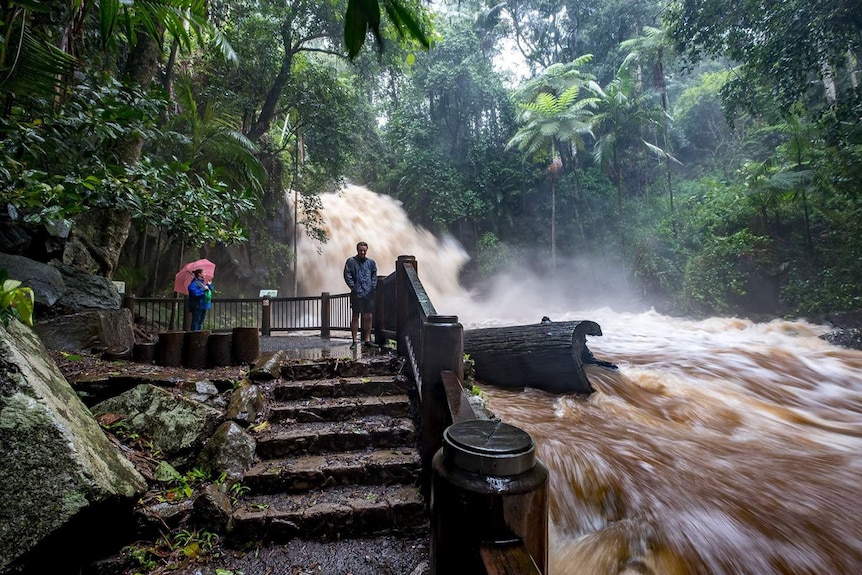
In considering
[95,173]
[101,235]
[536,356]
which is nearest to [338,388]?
[536,356]

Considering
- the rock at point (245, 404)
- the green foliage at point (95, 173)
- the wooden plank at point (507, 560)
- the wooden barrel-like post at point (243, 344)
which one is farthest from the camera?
the wooden barrel-like post at point (243, 344)

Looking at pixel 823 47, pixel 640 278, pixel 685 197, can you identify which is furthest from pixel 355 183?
pixel 823 47

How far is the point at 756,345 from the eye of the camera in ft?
33.1

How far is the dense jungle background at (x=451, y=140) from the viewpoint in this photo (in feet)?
13.0

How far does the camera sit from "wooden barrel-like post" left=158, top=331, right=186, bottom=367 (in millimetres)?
4977

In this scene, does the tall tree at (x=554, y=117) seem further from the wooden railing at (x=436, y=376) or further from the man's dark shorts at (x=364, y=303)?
the wooden railing at (x=436, y=376)

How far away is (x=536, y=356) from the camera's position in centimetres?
611

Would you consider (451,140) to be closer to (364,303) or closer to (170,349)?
(364,303)

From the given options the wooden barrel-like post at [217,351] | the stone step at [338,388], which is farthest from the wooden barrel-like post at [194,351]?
the stone step at [338,388]

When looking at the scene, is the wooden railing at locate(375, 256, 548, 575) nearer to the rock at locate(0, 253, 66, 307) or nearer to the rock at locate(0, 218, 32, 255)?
the rock at locate(0, 253, 66, 307)

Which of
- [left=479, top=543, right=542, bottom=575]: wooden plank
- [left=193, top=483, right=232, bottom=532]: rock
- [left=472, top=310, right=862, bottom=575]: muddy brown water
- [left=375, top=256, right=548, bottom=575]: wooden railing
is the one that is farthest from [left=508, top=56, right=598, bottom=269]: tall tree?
[left=479, top=543, right=542, bottom=575]: wooden plank

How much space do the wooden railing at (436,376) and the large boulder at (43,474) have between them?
210cm

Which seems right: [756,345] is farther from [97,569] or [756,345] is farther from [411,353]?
[97,569]

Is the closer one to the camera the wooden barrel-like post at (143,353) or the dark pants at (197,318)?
the wooden barrel-like post at (143,353)
